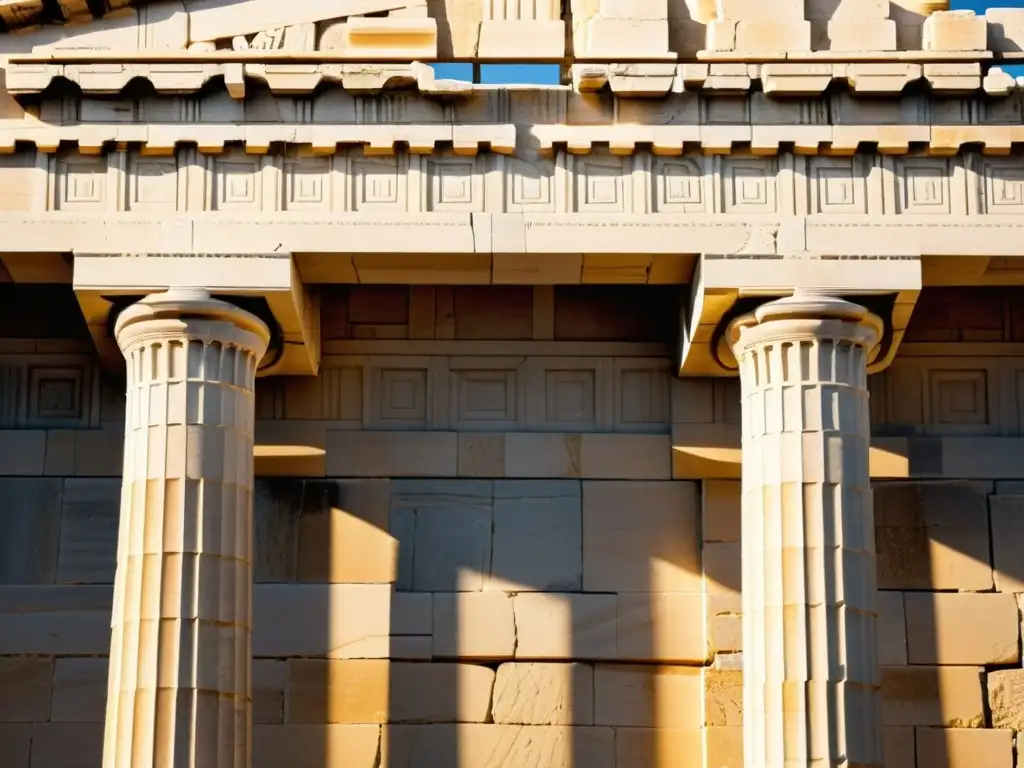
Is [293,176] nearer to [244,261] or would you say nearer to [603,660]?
[244,261]

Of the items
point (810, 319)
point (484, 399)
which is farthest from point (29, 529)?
point (810, 319)

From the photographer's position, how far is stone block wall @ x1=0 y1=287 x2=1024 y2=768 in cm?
2400

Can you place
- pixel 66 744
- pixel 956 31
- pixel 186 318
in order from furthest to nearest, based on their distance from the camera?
pixel 66 744
pixel 956 31
pixel 186 318

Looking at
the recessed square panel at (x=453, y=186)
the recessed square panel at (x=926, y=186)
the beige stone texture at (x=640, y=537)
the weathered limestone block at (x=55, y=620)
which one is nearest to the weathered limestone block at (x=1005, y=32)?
the recessed square panel at (x=926, y=186)

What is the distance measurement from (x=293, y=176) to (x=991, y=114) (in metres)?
7.34

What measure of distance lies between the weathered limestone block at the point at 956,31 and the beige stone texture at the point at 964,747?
7.43 metres

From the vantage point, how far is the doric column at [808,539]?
2128cm

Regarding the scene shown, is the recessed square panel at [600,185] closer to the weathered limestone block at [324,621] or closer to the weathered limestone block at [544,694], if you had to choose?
the weathered limestone block at [324,621]

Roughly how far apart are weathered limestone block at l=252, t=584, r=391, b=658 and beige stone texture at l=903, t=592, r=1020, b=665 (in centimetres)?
589

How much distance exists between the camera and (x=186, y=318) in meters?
22.2

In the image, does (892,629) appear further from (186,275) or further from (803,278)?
(186,275)

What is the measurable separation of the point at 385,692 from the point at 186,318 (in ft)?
15.9

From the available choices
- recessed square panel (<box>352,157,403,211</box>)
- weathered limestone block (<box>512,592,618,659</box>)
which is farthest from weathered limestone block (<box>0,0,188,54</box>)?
weathered limestone block (<box>512,592,618,659</box>)

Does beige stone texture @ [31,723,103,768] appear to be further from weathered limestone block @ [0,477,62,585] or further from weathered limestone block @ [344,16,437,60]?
weathered limestone block @ [344,16,437,60]
